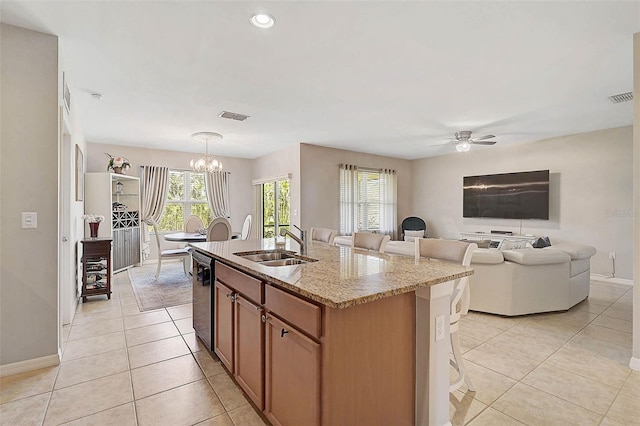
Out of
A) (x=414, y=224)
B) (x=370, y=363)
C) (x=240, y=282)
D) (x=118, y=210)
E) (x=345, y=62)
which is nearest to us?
(x=370, y=363)

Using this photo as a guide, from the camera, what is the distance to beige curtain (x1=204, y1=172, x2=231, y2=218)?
735cm

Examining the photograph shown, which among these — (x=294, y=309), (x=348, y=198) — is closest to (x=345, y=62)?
(x=294, y=309)

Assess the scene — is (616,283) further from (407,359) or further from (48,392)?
(48,392)

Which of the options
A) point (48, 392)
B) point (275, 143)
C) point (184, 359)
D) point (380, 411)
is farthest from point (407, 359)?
point (275, 143)

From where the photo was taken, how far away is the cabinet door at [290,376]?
133 centimetres

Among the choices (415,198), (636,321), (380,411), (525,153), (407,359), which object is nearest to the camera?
(380,411)

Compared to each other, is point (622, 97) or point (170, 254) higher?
point (622, 97)

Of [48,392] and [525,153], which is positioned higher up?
[525,153]

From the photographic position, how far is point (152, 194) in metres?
6.65

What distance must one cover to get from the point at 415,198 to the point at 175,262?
6.17 m

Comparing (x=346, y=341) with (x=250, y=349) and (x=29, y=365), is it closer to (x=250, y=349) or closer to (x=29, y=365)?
(x=250, y=349)

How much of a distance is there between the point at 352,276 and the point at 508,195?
19.5 ft

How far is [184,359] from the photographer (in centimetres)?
256

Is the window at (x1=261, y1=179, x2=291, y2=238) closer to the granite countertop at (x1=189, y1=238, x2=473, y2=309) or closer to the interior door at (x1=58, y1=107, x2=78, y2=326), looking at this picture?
the interior door at (x1=58, y1=107, x2=78, y2=326)
